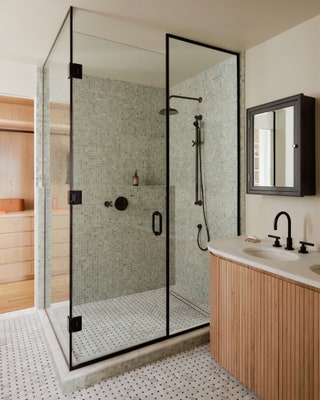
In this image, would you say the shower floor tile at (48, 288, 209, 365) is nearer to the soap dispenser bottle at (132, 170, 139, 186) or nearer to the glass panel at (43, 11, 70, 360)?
the glass panel at (43, 11, 70, 360)

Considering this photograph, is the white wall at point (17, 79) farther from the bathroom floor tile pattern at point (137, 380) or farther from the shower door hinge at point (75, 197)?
the bathroom floor tile pattern at point (137, 380)

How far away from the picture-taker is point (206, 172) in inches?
112

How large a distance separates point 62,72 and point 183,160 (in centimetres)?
119

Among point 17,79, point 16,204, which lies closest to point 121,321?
point 17,79

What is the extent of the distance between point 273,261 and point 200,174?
1.22m

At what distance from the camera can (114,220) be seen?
2846 mm

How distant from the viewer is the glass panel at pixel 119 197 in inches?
93.2

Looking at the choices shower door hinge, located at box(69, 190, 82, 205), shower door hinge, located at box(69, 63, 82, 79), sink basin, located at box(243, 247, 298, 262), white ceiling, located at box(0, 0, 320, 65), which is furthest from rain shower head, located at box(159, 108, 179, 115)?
sink basin, located at box(243, 247, 298, 262)

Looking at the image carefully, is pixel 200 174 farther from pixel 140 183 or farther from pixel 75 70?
pixel 75 70

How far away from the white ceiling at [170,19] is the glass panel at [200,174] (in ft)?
1.00

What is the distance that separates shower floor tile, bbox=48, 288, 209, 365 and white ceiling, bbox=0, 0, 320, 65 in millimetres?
2034

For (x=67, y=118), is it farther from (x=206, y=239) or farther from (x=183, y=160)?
(x=206, y=239)

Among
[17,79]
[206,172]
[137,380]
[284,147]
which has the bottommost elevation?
[137,380]

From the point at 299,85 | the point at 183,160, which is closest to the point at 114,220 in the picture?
the point at 183,160
